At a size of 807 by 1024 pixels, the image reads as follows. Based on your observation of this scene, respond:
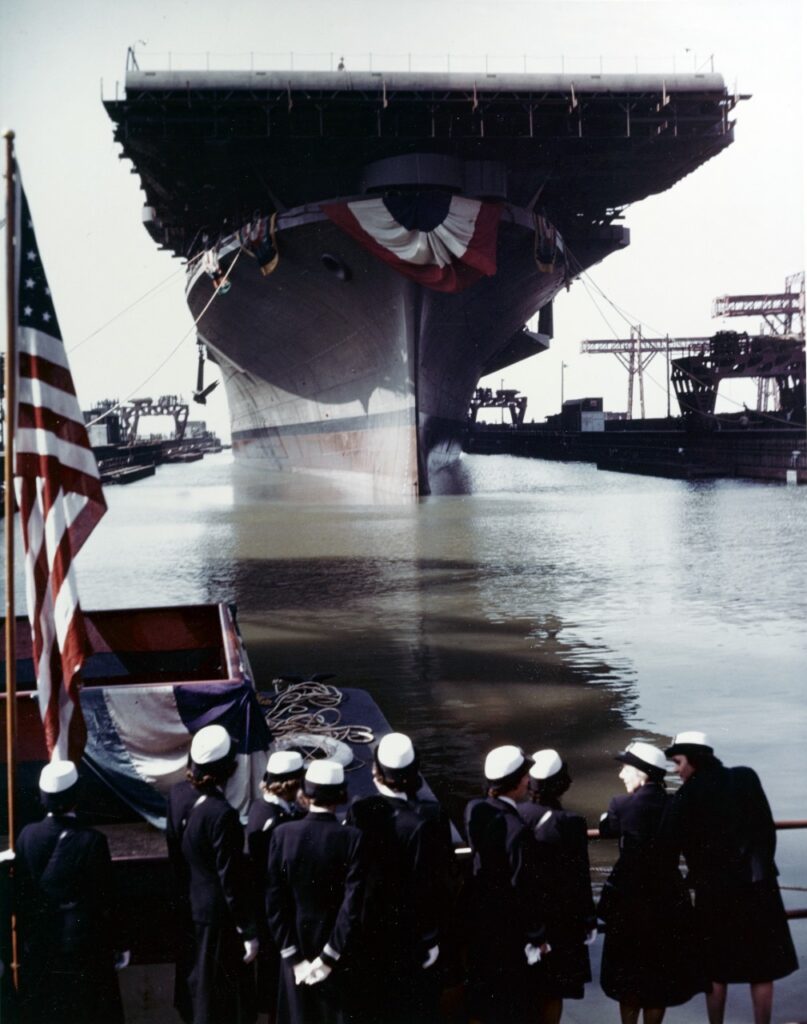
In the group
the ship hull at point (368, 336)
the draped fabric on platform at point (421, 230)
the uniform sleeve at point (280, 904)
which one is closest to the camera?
the uniform sleeve at point (280, 904)

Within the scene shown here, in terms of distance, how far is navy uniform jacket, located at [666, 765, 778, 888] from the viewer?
177 inches

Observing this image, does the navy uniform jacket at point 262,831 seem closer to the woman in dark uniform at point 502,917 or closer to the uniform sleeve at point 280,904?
the uniform sleeve at point 280,904

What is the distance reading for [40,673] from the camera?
508 cm

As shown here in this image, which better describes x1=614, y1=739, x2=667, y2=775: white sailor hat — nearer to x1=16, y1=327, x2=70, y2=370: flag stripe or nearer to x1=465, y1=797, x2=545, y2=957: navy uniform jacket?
x1=465, y1=797, x2=545, y2=957: navy uniform jacket

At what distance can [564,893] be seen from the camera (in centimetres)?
439

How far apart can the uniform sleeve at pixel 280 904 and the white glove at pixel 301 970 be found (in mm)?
21

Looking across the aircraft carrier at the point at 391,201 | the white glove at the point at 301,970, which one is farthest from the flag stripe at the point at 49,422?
the aircraft carrier at the point at 391,201

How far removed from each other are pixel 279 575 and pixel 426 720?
35.5ft

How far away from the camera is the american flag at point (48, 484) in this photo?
16.8 feet

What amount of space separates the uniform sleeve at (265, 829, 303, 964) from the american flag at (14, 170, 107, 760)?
150 centimetres

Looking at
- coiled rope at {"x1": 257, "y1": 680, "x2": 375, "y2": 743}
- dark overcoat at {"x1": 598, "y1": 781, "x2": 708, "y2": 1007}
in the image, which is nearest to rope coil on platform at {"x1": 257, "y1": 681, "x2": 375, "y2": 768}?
coiled rope at {"x1": 257, "y1": 680, "x2": 375, "y2": 743}

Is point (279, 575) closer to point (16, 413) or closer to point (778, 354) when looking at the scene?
point (16, 413)

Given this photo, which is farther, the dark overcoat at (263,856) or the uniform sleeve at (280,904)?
the dark overcoat at (263,856)

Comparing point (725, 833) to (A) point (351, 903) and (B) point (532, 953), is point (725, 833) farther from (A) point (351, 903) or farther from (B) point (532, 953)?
(A) point (351, 903)
